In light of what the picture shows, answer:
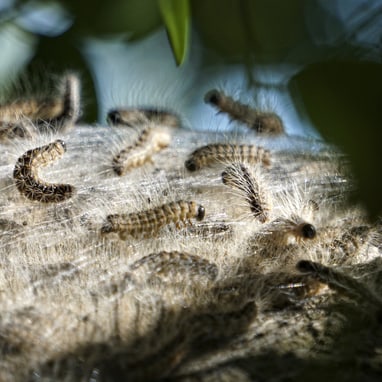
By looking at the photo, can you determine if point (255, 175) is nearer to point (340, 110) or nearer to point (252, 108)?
point (340, 110)

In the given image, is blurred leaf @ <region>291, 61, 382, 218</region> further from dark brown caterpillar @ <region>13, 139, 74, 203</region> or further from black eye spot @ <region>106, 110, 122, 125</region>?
black eye spot @ <region>106, 110, 122, 125</region>

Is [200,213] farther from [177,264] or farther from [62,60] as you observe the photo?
[62,60]

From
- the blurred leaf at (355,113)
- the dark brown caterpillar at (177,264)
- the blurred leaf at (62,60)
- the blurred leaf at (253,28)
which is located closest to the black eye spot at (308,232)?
the dark brown caterpillar at (177,264)

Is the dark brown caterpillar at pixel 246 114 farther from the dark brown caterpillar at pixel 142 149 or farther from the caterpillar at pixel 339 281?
the caterpillar at pixel 339 281

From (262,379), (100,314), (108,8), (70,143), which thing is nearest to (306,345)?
(262,379)

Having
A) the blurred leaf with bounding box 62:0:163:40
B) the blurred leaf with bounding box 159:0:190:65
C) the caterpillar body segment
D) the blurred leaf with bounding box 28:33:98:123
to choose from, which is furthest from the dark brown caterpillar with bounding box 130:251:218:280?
the blurred leaf with bounding box 28:33:98:123

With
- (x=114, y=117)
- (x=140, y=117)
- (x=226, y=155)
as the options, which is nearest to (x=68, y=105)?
(x=114, y=117)
